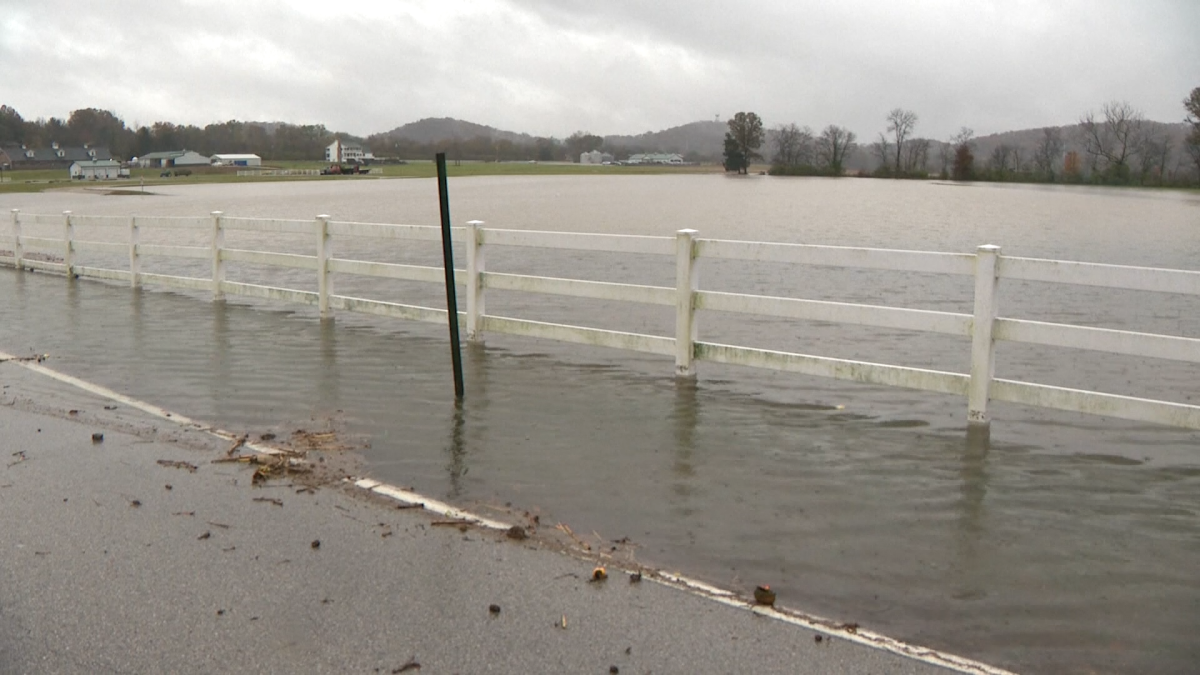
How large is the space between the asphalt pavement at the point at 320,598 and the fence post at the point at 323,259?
7644 millimetres

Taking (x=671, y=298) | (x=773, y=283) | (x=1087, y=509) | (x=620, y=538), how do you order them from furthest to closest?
(x=773, y=283)
(x=671, y=298)
(x=1087, y=509)
(x=620, y=538)

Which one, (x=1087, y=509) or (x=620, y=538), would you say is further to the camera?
(x=1087, y=509)

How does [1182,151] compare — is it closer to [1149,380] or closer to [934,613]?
[1149,380]

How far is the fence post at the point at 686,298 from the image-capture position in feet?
33.5

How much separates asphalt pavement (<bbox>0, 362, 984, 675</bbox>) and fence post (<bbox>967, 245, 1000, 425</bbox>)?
4.15 meters

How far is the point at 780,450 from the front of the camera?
26.1ft

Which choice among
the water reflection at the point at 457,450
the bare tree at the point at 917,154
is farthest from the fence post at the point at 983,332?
the bare tree at the point at 917,154

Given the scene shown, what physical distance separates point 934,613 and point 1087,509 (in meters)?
2.13

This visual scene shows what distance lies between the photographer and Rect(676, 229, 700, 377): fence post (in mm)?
10211

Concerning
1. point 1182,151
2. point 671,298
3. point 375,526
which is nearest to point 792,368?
point 671,298

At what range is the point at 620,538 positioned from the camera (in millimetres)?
6020

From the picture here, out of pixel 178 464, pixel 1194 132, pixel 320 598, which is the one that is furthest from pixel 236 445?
pixel 1194 132

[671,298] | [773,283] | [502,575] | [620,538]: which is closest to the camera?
[502,575]

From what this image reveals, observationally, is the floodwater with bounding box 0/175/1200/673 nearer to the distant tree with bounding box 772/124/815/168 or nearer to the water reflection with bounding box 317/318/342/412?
the water reflection with bounding box 317/318/342/412
